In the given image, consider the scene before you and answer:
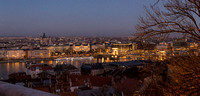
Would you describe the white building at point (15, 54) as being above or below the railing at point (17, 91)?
below

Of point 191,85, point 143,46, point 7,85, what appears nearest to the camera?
point 7,85

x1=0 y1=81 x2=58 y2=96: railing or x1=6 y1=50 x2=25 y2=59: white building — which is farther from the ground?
x1=0 y1=81 x2=58 y2=96: railing

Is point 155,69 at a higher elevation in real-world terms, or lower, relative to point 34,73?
higher

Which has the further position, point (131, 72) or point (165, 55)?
point (131, 72)

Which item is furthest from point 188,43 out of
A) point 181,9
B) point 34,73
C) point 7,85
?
point 34,73

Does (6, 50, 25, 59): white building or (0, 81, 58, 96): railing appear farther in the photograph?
(6, 50, 25, 59): white building

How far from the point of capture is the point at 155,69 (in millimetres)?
1355

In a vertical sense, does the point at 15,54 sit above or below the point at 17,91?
below

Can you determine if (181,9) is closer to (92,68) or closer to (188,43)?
(188,43)

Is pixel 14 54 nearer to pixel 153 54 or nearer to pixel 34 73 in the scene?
pixel 34 73

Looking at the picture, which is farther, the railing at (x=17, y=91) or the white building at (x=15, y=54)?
the white building at (x=15, y=54)

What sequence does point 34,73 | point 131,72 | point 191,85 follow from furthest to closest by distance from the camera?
point 34,73, point 131,72, point 191,85

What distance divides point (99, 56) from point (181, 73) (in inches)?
1043

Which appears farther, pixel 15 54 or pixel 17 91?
pixel 15 54
